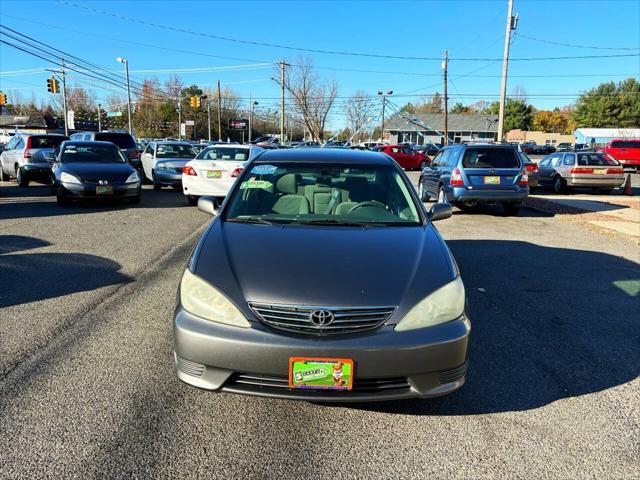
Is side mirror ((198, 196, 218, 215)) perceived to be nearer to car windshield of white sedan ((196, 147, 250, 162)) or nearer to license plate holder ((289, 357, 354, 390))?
license plate holder ((289, 357, 354, 390))

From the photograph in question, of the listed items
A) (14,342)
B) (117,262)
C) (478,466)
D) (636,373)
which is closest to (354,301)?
(478,466)

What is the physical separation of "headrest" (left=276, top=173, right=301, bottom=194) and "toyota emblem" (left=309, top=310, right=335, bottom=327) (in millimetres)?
1977

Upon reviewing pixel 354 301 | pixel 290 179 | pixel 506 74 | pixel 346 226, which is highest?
pixel 506 74

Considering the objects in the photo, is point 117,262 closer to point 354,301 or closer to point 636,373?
point 354,301

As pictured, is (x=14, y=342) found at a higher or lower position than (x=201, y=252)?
lower

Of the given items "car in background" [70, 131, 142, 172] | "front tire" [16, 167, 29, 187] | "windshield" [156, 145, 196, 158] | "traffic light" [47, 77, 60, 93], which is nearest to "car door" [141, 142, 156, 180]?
"windshield" [156, 145, 196, 158]

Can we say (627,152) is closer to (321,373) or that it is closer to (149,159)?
(149,159)

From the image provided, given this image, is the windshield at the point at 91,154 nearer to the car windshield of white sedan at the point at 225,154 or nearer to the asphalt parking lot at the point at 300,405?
the car windshield of white sedan at the point at 225,154

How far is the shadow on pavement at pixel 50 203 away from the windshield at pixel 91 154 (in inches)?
40.6

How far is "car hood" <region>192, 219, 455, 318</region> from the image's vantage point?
264 centimetres

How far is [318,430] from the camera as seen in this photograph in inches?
110

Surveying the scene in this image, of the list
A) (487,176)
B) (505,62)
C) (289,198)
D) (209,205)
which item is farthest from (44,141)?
(505,62)

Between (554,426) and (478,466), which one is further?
(554,426)

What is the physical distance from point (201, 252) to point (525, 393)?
235 centimetres
